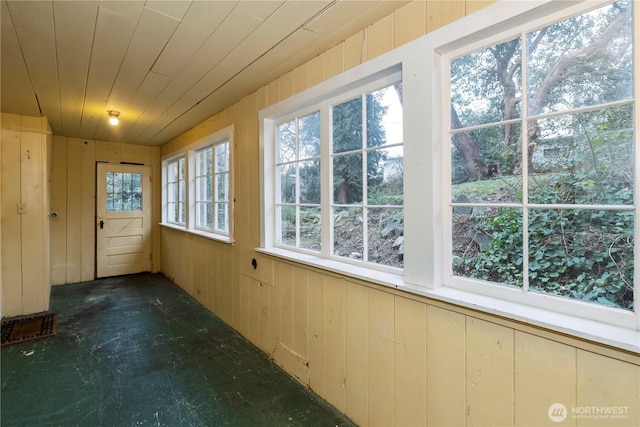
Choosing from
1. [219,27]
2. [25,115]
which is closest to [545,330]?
[219,27]

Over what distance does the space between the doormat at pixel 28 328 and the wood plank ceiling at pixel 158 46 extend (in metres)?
2.21

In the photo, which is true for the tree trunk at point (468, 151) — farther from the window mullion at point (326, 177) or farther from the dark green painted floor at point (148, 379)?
the dark green painted floor at point (148, 379)

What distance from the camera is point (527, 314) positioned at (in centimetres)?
109

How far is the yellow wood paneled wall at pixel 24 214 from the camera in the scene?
329 centimetres

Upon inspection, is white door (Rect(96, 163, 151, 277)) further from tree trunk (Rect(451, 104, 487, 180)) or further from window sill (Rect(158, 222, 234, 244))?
tree trunk (Rect(451, 104, 487, 180))

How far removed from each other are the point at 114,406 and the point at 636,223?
8.92ft

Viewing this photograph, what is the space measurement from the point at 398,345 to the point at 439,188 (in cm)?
80

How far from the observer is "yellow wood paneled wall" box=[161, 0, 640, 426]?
103 cm

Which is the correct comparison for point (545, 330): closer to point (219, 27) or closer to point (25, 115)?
point (219, 27)

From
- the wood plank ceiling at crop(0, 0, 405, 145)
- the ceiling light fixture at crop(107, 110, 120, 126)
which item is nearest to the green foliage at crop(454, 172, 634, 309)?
the wood plank ceiling at crop(0, 0, 405, 145)

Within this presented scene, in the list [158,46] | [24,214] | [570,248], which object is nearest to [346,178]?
[570,248]

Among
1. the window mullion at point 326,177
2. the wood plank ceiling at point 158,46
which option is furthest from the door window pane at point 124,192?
the window mullion at point 326,177

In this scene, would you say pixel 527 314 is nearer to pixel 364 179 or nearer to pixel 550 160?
pixel 550 160

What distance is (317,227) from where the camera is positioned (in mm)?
2178
